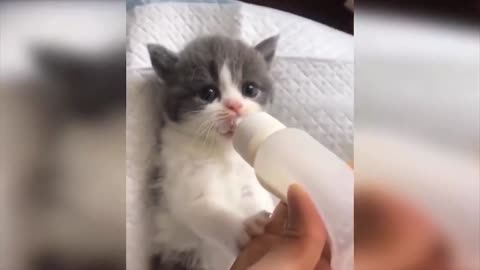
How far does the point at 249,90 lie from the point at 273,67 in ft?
0.15

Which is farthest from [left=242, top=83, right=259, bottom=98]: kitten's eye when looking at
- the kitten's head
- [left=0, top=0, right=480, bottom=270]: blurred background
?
[left=0, top=0, right=480, bottom=270]: blurred background

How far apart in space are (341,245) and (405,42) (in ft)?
0.87

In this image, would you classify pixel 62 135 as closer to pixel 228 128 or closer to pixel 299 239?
pixel 228 128

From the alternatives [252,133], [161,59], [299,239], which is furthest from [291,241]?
[161,59]

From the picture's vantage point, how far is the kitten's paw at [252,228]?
0.64 m

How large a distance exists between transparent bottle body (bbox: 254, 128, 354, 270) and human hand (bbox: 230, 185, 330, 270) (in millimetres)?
13

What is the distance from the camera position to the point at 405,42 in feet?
2.40

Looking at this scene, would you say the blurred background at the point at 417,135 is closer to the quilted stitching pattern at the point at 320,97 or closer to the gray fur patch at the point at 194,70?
the quilted stitching pattern at the point at 320,97

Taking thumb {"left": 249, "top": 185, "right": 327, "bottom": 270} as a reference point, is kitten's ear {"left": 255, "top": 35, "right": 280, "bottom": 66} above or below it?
above

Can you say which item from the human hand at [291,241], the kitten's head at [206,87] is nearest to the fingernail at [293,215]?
the human hand at [291,241]

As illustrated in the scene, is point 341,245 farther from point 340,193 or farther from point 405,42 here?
point 405,42

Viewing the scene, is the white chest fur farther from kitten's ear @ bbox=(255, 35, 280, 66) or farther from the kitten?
kitten's ear @ bbox=(255, 35, 280, 66)

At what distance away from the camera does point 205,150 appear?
0.67m

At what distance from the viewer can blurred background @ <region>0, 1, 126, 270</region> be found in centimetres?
63
